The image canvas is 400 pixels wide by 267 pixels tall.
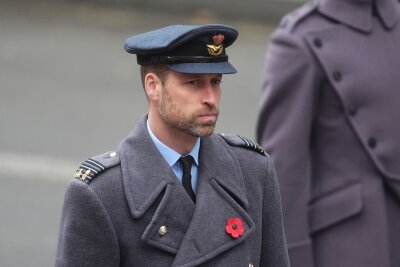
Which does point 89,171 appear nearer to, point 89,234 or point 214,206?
point 89,234

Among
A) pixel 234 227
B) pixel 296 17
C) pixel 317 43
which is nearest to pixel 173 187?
pixel 234 227

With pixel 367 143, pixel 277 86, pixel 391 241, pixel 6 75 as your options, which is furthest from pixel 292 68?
pixel 6 75

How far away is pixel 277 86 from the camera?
5.05m

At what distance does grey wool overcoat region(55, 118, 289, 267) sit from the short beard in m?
0.14

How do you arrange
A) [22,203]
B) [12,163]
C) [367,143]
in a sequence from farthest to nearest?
[12,163] < [22,203] < [367,143]

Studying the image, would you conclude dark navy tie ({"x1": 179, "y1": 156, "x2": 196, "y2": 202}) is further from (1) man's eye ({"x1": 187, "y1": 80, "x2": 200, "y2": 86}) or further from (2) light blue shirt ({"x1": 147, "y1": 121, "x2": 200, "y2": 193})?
(1) man's eye ({"x1": 187, "y1": 80, "x2": 200, "y2": 86})

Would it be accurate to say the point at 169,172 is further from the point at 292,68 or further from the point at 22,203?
the point at 22,203

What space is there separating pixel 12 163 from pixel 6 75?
1.66m

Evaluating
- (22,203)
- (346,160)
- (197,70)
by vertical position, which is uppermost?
(197,70)

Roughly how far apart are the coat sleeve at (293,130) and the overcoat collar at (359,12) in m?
0.20

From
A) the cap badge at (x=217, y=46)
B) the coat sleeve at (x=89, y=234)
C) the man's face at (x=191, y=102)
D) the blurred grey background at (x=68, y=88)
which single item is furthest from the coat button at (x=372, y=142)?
the blurred grey background at (x=68, y=88)

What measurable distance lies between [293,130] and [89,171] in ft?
4.50

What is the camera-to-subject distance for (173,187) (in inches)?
148

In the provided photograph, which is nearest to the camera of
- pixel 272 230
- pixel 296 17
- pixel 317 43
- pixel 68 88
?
pixel 272 230
